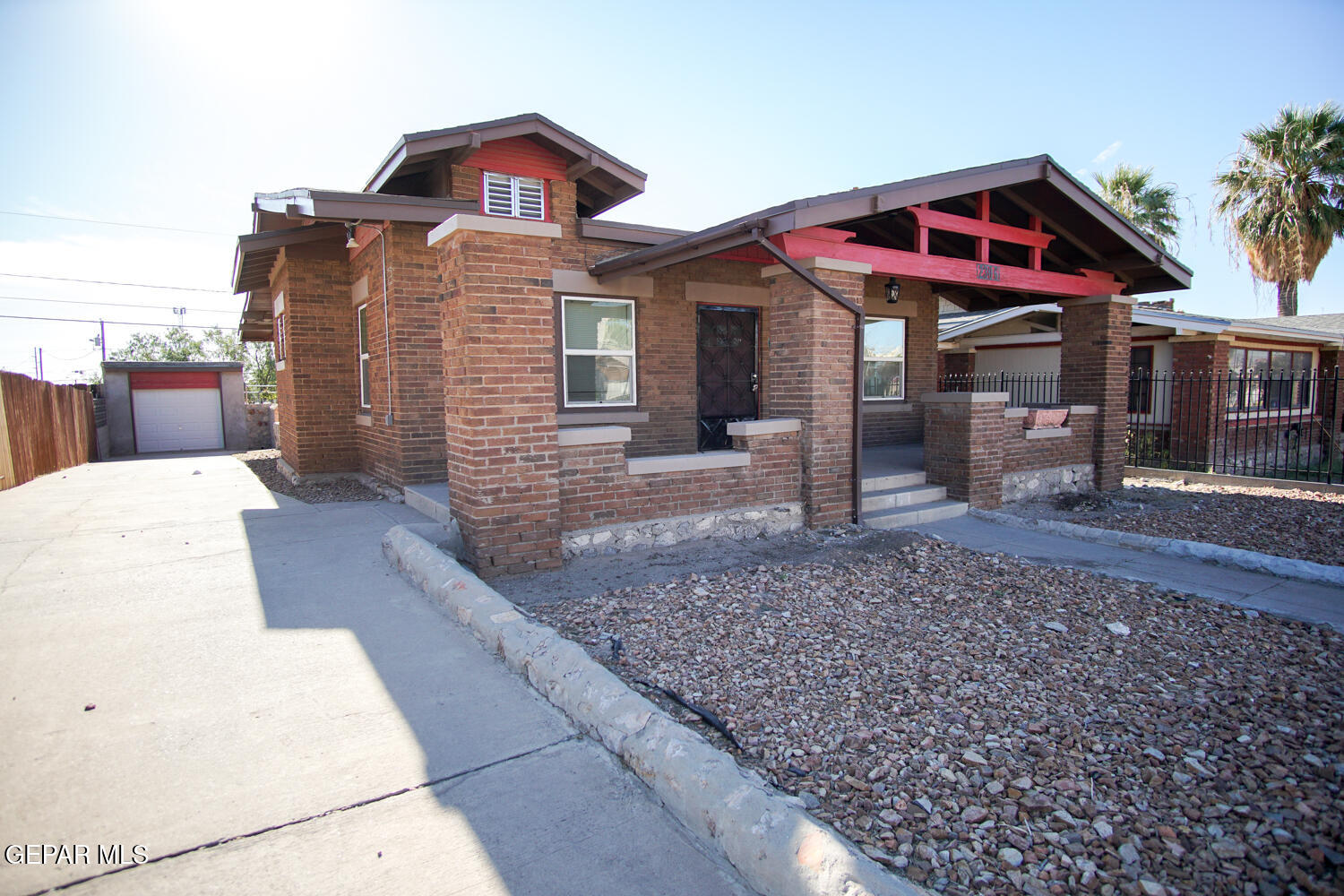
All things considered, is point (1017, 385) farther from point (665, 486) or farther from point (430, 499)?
point (430, 499)

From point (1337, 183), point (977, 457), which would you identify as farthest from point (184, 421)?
point (1337, 183)

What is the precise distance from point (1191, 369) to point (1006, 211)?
32.4ft

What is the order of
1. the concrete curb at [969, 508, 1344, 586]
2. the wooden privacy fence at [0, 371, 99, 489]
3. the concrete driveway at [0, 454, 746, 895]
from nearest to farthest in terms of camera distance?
the concrete driveway at [0, 454, 746, 895] < the concrete curb at [969, 508, 1344, 586] < the wooden privacy fence at [0, 371, 99, 489]

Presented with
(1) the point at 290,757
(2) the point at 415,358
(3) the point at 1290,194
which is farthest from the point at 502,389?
(3) the point at 1290,194

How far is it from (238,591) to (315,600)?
26.6 inches

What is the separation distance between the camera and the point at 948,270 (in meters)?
8.20

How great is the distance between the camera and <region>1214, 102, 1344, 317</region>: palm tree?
18469 millimetres

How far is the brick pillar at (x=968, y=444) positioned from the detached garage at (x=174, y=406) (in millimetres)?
18405

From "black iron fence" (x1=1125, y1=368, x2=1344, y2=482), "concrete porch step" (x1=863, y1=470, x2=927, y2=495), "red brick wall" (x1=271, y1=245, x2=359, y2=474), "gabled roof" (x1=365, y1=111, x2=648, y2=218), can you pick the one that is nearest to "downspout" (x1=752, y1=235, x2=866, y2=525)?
"concrete porch step" (x1=863, y1=470, x2=927, y2=495)

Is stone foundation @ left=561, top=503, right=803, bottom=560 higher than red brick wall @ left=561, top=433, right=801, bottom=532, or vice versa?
red brick wall @ left=561, top=433, right=801, bottom=532

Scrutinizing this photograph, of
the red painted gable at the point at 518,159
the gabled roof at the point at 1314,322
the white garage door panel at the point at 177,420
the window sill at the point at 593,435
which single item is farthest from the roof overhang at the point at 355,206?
A: the gabled roof at the point at 1314,322

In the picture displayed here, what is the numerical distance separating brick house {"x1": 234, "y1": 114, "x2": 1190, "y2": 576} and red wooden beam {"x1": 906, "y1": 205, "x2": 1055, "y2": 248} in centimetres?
4

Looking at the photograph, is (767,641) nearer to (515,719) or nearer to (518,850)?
(515,719)

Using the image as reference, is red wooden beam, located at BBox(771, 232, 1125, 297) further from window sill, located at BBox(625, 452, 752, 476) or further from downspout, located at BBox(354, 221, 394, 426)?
downspout, located at BBox(354, 221, 394, 426)
